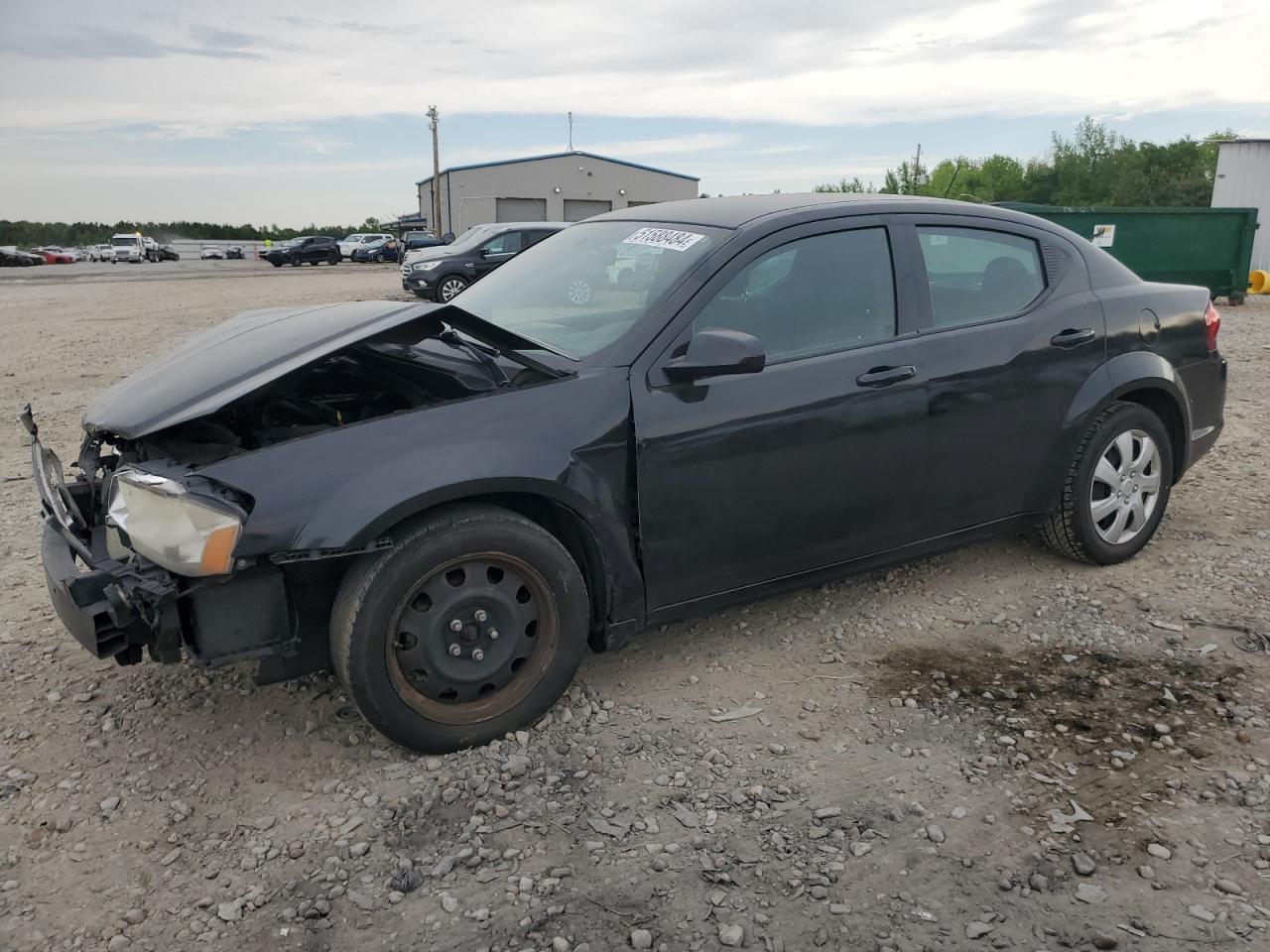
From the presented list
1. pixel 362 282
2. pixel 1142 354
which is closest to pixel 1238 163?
pixel 1142 354

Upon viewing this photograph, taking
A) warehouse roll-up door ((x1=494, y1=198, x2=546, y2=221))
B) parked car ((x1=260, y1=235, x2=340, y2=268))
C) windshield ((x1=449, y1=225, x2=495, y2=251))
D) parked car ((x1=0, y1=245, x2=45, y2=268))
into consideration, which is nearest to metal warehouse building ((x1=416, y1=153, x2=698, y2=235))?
warehouse roll-up door ((x1=494, y1=198, x2=546, y2=221))

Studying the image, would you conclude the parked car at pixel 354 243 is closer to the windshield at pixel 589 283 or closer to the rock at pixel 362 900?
the windshield at pixel 589 283

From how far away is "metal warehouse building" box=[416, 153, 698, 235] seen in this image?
2125 inches

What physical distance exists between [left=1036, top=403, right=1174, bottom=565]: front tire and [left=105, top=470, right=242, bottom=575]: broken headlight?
342 centimetres

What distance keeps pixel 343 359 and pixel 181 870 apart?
1.63 meters

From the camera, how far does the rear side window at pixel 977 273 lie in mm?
3854

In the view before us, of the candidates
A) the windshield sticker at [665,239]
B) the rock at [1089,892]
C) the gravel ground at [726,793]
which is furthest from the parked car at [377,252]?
the rock at [1089,892]

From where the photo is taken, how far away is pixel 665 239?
12.1ft

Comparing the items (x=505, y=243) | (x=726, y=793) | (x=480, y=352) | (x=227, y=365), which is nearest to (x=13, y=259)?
(x=505, y=243)

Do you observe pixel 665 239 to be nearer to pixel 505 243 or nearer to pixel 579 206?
pixel 505 243

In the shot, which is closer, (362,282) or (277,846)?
(277,846)

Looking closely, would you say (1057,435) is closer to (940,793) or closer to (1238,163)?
(940,793)

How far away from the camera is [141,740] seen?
10.4ft

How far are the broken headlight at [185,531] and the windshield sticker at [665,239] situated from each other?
6.06ft
